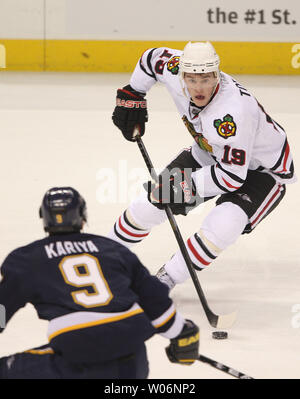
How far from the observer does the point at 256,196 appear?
3887 mm

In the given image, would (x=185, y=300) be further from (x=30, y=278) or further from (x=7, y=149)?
(x=7, y=149)

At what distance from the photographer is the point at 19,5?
8.55m

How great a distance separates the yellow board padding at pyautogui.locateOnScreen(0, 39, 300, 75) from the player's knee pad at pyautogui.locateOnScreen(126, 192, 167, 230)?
4679 millimetres

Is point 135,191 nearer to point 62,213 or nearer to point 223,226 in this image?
point 223,226

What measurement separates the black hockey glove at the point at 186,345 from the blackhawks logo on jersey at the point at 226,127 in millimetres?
1166

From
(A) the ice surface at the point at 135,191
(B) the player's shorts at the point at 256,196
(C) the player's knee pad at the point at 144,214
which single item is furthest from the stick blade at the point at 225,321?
(C) the player's knee pad at the point at 144,214

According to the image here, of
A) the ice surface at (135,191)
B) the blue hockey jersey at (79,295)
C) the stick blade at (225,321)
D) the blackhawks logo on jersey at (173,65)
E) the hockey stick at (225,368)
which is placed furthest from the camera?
the blackhawks logo on jersey at (173,65)

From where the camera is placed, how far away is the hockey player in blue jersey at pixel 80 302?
244 centimetres

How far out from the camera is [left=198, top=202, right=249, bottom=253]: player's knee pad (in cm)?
377

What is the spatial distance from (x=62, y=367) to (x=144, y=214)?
1619 millimetres

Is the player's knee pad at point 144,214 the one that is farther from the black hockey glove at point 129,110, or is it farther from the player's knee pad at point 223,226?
the black hockey glove at point 129,110

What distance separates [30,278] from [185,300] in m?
1.66
